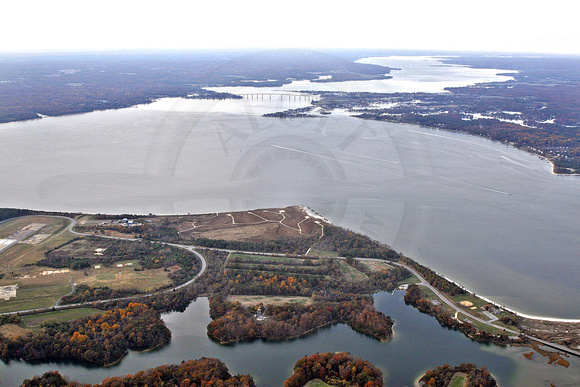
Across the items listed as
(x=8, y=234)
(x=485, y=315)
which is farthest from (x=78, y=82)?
(x=485, y=315)

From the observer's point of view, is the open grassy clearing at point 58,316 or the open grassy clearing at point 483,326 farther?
the open grassy clearing at point 58,316

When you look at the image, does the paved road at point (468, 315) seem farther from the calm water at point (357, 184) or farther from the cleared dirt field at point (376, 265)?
the calm water at point (357, 184)

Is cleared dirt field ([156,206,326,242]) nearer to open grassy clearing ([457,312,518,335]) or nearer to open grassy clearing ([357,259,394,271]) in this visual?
open grassy clearing ([357,259,394,271])

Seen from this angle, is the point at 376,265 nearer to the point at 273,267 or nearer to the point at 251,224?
the point at 273,267

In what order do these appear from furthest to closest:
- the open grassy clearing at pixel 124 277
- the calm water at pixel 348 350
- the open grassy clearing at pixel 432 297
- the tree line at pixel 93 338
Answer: the open grassy clearing at pixel 124 277 < the open grassy clearing at pixel 432 297 < the tree line at pixel 93 338 < the calm water at pixel 348 350

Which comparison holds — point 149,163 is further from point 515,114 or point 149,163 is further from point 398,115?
point 515,114

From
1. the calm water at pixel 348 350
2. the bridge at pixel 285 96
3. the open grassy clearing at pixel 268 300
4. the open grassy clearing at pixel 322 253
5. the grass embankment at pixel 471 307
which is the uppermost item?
the bridge at pixel 285 96

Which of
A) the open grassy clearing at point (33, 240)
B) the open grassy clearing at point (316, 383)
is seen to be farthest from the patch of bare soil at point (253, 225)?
the open grassy clearing at point (316, 383)
